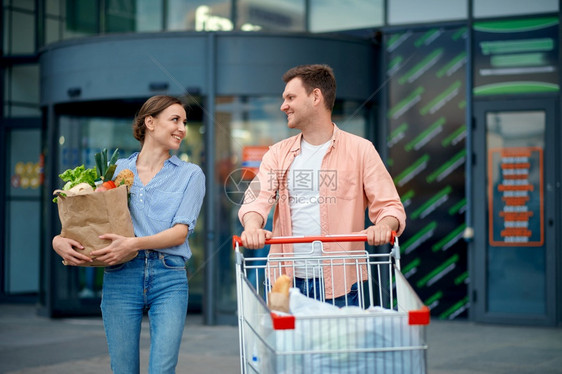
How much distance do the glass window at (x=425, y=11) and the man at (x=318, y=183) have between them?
6786mm

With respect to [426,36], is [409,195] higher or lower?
lower

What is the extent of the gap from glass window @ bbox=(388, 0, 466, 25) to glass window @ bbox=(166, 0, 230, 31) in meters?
2.19

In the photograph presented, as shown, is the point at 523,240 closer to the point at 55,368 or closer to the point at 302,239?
the point at 55,368

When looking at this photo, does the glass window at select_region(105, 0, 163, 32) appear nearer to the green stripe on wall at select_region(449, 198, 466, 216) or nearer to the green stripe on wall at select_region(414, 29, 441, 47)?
the green stripe on wall at select_region(414, 29, 441, 47)

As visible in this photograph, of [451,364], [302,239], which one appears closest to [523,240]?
[451,364]

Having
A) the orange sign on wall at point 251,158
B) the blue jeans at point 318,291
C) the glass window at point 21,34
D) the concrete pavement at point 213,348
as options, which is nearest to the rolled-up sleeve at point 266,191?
the blue jeans at point 318,291

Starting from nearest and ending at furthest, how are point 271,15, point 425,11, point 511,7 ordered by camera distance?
1. point 511,7
2. point 425,11
3. point 271,15

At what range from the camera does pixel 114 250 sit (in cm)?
367

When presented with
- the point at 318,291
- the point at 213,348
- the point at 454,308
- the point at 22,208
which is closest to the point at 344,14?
the point at 454,308

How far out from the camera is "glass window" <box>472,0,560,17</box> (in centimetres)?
998

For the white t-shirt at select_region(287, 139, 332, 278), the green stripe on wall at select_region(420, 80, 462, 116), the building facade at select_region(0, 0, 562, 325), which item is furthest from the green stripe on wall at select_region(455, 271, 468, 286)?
the white t-shirt at select_region(287, 139, 332, 278)

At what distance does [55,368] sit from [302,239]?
4.52 m

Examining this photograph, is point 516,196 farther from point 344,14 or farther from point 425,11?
point 344,14

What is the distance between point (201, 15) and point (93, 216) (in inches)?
310
